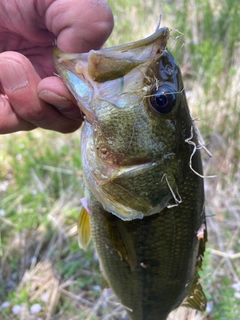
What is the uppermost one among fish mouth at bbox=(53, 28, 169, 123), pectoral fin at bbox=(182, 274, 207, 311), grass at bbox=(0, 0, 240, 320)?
fish mouth at bbox=(53, 28, 169, 123)

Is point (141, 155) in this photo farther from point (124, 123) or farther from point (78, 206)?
point (78, 206)

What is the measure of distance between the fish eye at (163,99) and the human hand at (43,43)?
0.32 m

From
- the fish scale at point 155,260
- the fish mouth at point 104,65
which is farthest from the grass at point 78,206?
the fish mouth at point 104,65

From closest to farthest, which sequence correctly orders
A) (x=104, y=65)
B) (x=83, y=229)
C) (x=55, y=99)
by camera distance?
(x=104, y=65)
(x=55, y=99)
(x=83, y=229)

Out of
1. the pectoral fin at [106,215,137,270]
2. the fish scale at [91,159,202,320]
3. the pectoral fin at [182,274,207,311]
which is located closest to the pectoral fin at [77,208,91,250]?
the fish scale at [91,159,202,320]

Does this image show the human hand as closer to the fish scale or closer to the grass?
the fish scale

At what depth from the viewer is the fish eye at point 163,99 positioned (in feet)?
3.36

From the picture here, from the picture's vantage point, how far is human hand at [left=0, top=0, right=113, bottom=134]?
3.82ft

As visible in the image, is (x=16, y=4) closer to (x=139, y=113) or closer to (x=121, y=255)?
(x=139, y=113)

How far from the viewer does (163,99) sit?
1.03 metres

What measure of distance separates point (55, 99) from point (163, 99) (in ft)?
1.30

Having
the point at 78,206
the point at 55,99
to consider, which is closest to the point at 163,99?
the point at 55,99

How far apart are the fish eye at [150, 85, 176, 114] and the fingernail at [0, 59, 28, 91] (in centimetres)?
49

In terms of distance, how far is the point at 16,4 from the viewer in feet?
4.14
